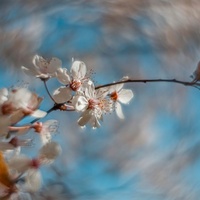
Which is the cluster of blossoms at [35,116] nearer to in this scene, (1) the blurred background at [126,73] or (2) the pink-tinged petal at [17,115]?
(2) the pink-tinged petal at [17,115]

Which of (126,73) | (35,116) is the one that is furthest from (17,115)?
(126,73)

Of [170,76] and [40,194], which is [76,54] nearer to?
[170,76]

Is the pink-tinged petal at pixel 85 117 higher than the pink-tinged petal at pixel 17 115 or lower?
higher

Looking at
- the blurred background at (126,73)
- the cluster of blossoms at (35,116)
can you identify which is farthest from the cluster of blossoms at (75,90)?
the blurred background at (126,73)

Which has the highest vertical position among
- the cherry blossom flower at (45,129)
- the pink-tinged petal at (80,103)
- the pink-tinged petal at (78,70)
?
the pink-tinged petal at (78,70)

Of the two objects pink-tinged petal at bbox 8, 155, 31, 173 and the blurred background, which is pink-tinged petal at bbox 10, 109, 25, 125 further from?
the blurred background
